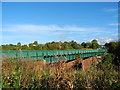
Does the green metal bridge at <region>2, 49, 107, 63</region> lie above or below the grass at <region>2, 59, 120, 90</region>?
above

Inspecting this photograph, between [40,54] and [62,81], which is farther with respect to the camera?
[40,54]

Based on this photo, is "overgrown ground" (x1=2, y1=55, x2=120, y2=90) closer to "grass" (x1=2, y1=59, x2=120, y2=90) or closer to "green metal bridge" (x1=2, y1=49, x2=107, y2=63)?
"grass" (x1=2, y1=59, x2=120, y2=90)

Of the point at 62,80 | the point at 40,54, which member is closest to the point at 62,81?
the point at 62,80

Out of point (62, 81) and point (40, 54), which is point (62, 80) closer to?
point (62, 81)

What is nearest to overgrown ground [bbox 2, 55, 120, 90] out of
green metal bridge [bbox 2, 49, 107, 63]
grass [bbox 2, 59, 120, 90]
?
grass [bbox 2, 59, 120, 90]

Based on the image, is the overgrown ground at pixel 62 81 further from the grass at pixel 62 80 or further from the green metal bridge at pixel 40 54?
the green metal bridge at pixel 40 54

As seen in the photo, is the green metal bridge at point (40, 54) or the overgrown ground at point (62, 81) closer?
the overgrown ground at point (62, 81)

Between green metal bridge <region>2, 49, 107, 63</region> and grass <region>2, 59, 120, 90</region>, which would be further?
green metal bridge <region>2, 49, 107, 63</region>

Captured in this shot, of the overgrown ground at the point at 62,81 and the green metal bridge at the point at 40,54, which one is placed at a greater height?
the green metal bridge at the point at 40,54

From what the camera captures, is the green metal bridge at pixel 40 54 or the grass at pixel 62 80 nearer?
the grass at pixel 62 80

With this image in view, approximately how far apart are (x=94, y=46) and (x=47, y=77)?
4995 cm

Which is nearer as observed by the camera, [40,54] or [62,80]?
[62,80]

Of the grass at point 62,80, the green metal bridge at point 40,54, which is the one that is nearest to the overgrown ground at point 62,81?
the grass at point 62,80

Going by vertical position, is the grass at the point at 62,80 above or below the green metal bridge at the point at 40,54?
below
